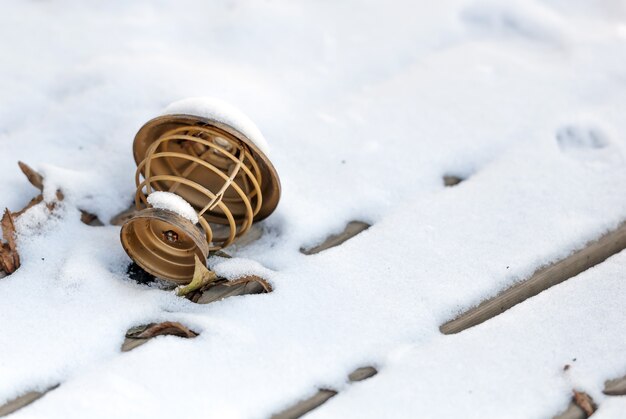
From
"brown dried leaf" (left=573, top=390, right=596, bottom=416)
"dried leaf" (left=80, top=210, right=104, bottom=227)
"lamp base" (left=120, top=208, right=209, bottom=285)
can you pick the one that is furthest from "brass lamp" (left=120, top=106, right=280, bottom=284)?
"brown dried leaf" (left=573, top=390, right=596, bottom=416)

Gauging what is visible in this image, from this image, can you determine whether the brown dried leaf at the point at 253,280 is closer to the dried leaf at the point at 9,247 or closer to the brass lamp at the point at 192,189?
the brass lamp at the point at 192,189

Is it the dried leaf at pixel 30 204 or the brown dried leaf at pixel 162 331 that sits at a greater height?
the dried leaf at pixel 30 204

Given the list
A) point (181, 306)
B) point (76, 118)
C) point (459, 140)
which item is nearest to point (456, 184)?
point (459, 140)

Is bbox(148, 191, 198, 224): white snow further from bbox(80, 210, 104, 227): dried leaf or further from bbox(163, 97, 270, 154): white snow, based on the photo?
bbox(80, 210, 104, 227): dried leaf

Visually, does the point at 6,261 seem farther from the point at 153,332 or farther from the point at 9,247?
the point at 153,332

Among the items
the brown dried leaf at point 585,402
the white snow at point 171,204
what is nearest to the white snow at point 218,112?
the white snow at point 171,204

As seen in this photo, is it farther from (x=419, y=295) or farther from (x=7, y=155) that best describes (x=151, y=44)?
(x=419, y=295)

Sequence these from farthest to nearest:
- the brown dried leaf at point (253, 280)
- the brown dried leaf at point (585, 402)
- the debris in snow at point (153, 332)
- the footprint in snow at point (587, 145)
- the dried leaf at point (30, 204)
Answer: the footprint in snow at point (587, 145) → the dried leaf at point (30, 204) → the brown dried leaf at point (253, 280) → the debris in snow at point (153, 332) → the brown dried leaf at point (585, 402)

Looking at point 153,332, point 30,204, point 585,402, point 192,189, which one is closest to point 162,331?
point 153,332
